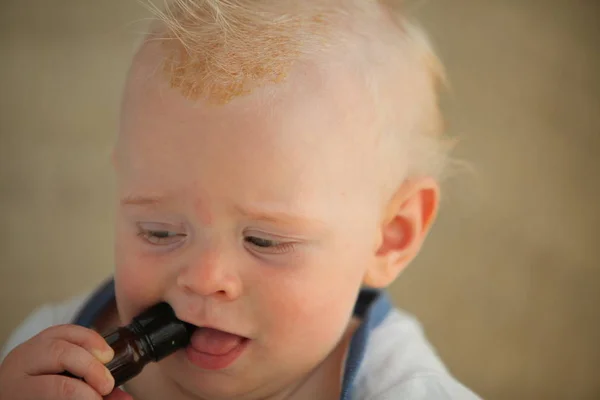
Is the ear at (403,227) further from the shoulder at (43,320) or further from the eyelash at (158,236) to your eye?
the shoulder at (43,320)

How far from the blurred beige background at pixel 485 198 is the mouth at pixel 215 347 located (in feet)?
1.93

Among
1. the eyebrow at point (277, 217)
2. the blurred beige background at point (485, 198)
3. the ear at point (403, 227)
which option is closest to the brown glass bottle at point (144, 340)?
the eyebrow at point (277, 217)

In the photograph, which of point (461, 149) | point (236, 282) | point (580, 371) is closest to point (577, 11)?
point (461, 149)

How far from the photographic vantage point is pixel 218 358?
0.71m

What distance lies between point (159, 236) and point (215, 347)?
115 millimetres

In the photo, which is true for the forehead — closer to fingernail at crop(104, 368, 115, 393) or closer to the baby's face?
the baby's face

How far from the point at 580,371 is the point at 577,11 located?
1.95 feet

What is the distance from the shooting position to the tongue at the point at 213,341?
2.32 feet

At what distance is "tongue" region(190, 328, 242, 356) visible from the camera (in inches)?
27.8

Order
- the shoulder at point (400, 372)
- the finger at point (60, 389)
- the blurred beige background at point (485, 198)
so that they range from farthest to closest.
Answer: the blurred beige background at point (485, 198) < the shoulder at point (400, 372) < the finger at point (60, 389)

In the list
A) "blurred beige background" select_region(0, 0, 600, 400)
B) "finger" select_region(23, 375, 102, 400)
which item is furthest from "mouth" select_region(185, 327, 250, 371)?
"blurred beige background" select_region(0, 0, 600, 400)

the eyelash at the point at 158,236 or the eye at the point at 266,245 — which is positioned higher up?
the eye at the point at 266,245

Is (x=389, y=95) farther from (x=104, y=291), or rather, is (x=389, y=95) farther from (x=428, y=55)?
(x=104, y=291)

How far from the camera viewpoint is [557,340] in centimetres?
121
